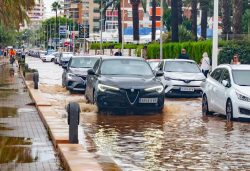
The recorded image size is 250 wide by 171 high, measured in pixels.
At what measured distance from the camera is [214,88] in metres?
18.6

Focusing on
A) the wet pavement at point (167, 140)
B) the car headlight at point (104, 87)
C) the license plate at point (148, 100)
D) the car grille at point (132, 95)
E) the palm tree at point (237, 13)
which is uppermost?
the palm tree at point (237, 13)

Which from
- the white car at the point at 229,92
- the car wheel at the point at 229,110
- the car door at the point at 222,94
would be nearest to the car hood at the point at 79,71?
the white car at the point at 229,92

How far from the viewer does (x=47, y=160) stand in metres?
10.8

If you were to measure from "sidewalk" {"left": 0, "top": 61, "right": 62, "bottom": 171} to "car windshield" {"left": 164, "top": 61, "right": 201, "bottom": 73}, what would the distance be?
7633mm

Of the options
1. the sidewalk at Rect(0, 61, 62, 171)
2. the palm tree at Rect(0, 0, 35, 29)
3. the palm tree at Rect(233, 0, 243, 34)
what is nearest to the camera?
the sidewalk at Rect(0, 61, 62, 171)

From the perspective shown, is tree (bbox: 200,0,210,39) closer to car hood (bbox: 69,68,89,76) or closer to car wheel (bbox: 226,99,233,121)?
car hood (bbox: 69,68,89,76)

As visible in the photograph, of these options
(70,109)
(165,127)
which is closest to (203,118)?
(165,127)

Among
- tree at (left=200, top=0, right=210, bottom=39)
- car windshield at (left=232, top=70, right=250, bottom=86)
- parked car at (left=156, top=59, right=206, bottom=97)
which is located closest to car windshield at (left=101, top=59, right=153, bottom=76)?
car windshield at (left=232, top=70, right=250, bottom=86)

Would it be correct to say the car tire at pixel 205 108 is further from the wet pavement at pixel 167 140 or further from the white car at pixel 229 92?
the wet pavement at pixel 167 140

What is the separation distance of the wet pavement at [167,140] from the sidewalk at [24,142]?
816 mm

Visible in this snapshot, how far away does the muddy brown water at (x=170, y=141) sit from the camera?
→ 10.8 meters

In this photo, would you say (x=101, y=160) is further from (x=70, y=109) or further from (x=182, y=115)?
(x=182, y=115)

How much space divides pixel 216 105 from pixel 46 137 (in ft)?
20.1

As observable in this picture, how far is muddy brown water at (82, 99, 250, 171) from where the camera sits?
1083 centimetres
